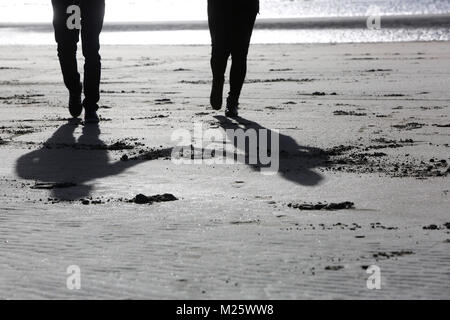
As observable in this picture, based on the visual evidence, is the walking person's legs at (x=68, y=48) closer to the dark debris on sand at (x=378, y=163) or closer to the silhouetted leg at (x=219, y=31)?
the silhouetted leg at (x=219, y=31)

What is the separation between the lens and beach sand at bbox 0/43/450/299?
3693 mm

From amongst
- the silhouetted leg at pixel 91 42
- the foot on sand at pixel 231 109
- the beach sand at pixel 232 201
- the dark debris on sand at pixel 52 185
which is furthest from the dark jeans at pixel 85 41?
the dark debris on sand at pixel 52 185

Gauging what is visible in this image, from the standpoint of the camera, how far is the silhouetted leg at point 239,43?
8391 mm

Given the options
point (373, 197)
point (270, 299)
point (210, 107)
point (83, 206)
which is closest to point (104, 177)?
point (83, 206)

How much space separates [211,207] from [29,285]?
4.71 feet

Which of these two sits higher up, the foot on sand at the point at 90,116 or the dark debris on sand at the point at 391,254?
the dark debris on sand at the point at 391,254

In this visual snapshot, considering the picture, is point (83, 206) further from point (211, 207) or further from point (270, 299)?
point (270, 299)

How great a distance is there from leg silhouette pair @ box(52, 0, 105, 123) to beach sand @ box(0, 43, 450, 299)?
20cm

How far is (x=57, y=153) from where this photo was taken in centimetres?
666

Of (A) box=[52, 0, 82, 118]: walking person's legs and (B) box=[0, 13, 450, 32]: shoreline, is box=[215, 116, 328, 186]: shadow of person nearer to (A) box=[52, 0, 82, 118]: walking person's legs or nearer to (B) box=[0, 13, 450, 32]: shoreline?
(A) box=[52, 0, 82, 118]: walking person's legs

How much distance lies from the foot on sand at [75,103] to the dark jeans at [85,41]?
0.03 metres

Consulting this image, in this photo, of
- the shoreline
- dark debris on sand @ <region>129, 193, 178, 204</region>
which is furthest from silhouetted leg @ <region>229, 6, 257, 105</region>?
the shoreline

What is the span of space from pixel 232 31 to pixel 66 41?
1.35 metres

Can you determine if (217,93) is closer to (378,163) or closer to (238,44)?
(238,44)
